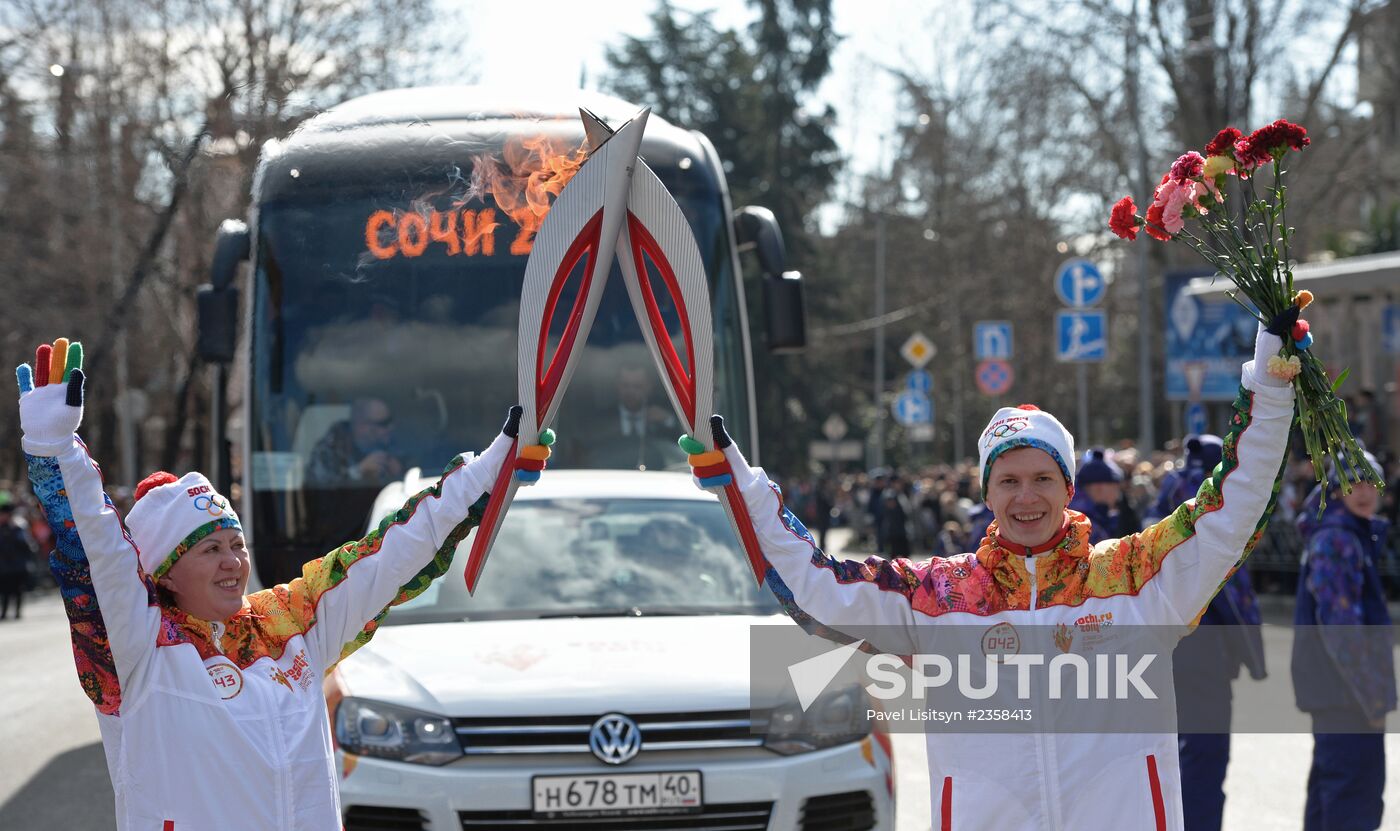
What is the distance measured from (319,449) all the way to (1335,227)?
2787 cm

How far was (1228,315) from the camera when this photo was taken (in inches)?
719

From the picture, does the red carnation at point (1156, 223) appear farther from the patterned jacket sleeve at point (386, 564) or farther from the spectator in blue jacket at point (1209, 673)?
the spectator in blue jacket at point (1209, 673)

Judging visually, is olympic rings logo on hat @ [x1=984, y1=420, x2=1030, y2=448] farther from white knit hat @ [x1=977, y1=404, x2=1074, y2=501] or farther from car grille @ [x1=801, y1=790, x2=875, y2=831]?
car grille @ [x1=801, y1=790, x2=875, y2=831]

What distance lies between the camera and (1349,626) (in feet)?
18.0

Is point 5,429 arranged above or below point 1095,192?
below

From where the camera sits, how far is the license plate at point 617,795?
5000mm

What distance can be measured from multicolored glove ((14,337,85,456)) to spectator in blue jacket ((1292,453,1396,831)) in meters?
4.11

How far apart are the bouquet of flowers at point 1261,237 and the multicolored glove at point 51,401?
214 centimetres

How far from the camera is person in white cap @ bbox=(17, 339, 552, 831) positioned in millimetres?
→ 3064

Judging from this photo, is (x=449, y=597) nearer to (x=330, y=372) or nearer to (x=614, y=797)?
(x=614, y=797)

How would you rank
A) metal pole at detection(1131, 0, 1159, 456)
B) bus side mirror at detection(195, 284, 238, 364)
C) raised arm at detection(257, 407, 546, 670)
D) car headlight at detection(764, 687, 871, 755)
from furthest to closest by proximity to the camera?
metal pole at detection(1131, 0, 1159, 456), bus side mirror at detection(195, 284, 238, 364), car headlight at detection(764, 687, 871, 755), raised arm at detection(257, 407, 546, 670)

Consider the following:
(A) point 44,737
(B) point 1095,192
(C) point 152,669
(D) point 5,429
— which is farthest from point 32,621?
(D) point 5,429

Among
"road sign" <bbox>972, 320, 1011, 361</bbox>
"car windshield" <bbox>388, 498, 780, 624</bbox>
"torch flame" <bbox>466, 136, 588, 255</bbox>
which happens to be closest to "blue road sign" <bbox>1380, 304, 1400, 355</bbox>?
"road sign" <bbox>972, 320, 1011, 361</bbox>

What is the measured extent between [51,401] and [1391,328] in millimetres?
15753
